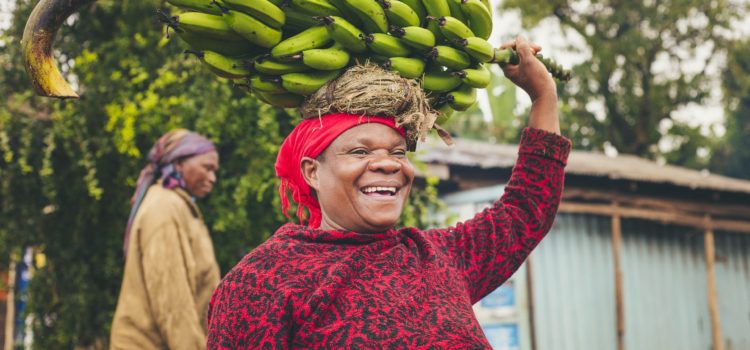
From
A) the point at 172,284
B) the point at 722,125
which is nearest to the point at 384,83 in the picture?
the point at 172,284

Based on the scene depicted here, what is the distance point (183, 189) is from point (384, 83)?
2445 mm

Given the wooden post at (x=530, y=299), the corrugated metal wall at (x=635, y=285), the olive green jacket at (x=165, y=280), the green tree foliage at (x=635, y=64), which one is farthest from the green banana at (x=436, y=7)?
the green tree foliage at (x=635, y=64)

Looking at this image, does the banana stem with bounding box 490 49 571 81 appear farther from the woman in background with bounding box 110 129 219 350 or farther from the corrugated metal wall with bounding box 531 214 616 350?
the corrugated metal wall with bounding box 531 214 616 350

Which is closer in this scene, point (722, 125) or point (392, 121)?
point (392, 121)

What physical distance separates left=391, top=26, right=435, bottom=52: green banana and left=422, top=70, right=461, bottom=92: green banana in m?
0.10

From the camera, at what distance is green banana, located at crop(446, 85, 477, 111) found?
2.47 m

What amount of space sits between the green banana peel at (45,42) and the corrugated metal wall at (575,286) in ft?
22.5

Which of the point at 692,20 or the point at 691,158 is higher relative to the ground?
the point at 692,20

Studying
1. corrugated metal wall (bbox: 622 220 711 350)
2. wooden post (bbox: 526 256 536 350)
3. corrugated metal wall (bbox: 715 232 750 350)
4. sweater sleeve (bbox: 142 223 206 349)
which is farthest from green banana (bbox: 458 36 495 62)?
corrugated metal wall (bbox: 715 232 750 350)

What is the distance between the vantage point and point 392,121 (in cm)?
234

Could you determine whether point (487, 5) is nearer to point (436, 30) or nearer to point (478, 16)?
point (478, 16)

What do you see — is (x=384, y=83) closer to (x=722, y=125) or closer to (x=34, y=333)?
(x=34, y=333)

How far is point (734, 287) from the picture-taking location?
11578mm

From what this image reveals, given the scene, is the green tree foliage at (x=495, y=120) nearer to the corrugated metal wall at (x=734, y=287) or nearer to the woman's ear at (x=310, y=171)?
the corrugated metal wall at (x=734, y=287)
